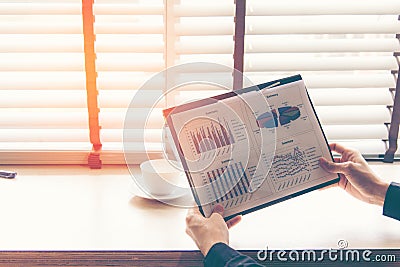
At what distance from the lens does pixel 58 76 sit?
1231 millimetres

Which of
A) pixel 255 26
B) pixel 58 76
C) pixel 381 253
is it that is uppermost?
pixel 255 26

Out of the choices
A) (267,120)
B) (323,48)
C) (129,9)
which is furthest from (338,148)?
(129,9)

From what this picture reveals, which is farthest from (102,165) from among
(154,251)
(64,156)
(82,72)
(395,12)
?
(395,12)

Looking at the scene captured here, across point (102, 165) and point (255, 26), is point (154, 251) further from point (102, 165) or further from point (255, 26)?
→ point (255, 26)

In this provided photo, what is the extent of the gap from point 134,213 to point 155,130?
315 mm

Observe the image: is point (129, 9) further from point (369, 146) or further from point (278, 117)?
point (369, 146)

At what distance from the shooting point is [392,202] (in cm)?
96

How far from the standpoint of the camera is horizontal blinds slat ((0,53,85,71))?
3.96 feet

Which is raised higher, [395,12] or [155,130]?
[395,12]

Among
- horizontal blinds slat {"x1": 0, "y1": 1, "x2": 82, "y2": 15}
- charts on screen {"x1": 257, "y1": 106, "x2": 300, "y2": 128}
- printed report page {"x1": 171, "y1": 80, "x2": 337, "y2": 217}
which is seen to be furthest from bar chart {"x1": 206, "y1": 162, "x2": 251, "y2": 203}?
horizontal blinds slat {"x1": 0, "y1": 1, "x2": 82, "y2": 15}

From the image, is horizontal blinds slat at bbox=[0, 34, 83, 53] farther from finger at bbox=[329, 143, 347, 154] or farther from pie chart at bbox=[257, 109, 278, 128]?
finger at bbox=[329, 143, 347, 154]

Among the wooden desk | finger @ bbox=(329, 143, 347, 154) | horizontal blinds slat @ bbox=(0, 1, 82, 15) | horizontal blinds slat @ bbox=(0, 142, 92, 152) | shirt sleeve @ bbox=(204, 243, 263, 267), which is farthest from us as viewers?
horizontal blinds slat @ bbox=(0, 142, 92, 152)

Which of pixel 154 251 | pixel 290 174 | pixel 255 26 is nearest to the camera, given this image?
pixel 154 251

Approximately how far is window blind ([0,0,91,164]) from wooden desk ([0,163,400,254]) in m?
0.12
